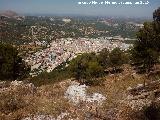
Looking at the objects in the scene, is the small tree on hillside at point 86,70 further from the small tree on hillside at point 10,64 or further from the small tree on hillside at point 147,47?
the small tree on hillside at point 10,64

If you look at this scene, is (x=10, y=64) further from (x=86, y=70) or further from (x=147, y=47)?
(x=147, y=47)

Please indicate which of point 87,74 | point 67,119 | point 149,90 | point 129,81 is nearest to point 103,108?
point 67,119

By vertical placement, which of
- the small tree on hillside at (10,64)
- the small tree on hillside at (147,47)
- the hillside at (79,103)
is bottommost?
the small tree on hillside at (10,64)

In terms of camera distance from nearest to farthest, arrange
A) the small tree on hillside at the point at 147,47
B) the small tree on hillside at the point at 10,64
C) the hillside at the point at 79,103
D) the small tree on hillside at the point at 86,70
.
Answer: the hillside at the point at 79,103 → the small tree on hillside at the point at 147,47 → the small tree on hillside at the point at 86,70 → the small tree on hillside at the point at 10,64

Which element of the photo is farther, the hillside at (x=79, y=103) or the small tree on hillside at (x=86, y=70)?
the small tree on hillside at (x=86, y=70)

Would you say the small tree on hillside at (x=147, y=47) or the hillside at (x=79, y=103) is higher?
the small tree on hillside at (x=147, y=47)

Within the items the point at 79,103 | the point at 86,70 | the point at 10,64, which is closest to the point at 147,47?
the point at 86,70

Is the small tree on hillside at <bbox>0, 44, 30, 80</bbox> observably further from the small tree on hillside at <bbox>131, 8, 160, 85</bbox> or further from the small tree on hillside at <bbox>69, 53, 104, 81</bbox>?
the small tree on hillside at <bbox>131, 8, 160, 85</bbox>

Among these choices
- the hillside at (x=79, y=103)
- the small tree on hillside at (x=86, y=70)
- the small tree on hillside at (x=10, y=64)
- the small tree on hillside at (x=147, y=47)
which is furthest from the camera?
the small tree on hillside at (x=10, y=64)

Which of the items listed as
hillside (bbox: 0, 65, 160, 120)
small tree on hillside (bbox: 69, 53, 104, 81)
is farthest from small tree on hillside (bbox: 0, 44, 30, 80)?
hillside (bbox: 0, 65, 160, 120)

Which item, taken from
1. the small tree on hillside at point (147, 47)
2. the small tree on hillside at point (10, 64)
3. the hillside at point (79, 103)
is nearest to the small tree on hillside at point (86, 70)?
the small tree on hillside at point (147, 47)

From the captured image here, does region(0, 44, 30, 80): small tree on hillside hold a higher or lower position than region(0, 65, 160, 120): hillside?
lower
